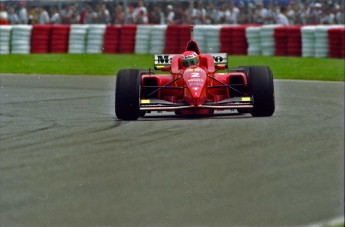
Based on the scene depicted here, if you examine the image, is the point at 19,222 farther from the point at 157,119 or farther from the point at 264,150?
the point at 157,119

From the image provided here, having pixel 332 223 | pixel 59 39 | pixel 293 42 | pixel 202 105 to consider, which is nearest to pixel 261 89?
pixel 202 105

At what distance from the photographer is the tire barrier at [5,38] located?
3050 cm

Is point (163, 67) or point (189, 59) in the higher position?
point (189, 59)

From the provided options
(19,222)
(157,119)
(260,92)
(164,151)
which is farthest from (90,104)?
(19,222)

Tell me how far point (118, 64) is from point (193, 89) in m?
14.0

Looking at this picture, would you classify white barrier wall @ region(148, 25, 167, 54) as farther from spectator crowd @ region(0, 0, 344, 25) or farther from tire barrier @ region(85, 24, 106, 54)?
tire barrier @ region(85, 24, 106, 54)

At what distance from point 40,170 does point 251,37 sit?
2030cm

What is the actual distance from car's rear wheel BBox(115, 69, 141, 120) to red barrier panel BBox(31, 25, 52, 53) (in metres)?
18.1

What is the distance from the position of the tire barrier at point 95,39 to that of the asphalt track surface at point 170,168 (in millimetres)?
15674

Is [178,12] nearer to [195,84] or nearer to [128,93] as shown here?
[195,84]

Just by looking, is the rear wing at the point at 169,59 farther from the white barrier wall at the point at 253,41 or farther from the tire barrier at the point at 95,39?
the tire barrier at the point at 95,39

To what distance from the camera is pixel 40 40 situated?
30.9 meters

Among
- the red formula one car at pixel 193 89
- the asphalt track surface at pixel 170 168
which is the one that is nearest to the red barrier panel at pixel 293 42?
the asphalt track surface at pixel 170 168

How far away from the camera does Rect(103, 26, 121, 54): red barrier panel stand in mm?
30484
